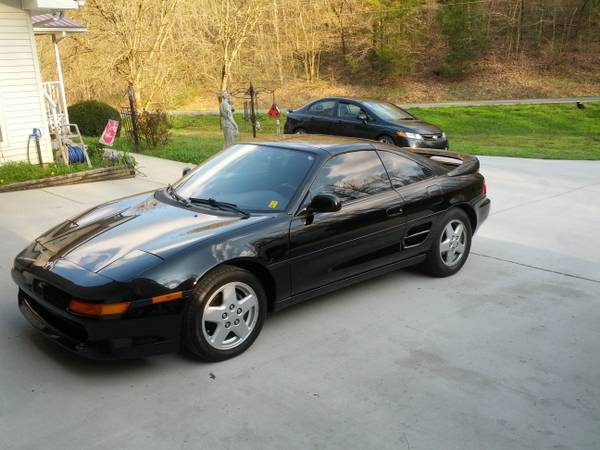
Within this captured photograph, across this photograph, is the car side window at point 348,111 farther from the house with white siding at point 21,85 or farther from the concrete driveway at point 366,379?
the concrete driveway at point 366,379

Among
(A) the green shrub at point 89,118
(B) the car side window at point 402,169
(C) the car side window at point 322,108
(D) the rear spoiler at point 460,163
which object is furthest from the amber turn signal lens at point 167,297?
(A) the green shrub at point 89,118

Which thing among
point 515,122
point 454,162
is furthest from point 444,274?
point 515,122

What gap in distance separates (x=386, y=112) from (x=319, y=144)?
9.01 meters

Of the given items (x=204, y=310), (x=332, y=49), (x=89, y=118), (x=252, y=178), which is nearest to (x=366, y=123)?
(x=252, y=178)

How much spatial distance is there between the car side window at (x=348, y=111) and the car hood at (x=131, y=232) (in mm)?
9538

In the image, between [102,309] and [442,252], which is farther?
[442,252]

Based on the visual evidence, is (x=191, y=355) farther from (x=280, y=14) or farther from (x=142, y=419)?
(x=280, y=14)

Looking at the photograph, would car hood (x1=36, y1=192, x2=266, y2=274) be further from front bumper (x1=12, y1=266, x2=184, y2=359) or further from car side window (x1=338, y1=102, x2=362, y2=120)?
car side window (x1=338, y1=102, x2=362, y2=120)

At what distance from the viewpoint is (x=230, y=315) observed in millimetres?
3916

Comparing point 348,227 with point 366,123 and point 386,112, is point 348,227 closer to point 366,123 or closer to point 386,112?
point 366,123

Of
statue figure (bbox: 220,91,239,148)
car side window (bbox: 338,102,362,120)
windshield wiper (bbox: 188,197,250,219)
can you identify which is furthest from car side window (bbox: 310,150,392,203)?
car side window (bbox: 338,102,362,120)

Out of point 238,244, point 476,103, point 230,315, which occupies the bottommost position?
point 476,103

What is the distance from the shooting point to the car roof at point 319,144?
192 inches

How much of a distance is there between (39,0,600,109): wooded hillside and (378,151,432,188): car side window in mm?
20526
